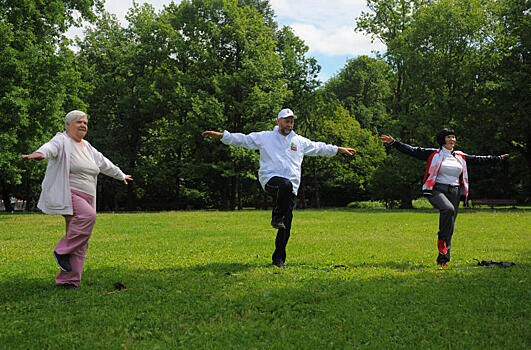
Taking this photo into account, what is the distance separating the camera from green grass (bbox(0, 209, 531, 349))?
412cm

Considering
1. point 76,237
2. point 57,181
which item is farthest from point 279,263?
point 57,181

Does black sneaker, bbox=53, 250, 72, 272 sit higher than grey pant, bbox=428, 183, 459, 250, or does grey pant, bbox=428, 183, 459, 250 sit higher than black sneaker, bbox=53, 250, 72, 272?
grey pant, bbox=428, 183, 459, 250

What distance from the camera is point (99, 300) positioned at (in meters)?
5.46

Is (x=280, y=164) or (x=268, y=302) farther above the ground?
(x=280, y=164)

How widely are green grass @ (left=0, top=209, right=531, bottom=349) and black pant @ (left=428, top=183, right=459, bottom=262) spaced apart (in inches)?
21.1

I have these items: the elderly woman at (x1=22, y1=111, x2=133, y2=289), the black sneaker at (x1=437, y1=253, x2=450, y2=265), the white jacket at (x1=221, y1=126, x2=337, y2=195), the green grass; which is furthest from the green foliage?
the elderly woman at (x1=22, y1=111, x2=133, y2=289)

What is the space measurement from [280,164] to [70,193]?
3.35 metres

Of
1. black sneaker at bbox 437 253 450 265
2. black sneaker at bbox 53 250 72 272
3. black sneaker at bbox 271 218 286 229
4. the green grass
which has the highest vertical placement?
black sneaker at bbox 271 218 286 229

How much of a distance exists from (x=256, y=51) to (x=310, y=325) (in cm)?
3174

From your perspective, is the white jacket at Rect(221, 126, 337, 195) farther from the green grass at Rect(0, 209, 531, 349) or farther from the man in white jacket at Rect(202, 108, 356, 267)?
the green grass at Rect(0, 209, 531, 349)

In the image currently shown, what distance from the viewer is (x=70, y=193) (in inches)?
241

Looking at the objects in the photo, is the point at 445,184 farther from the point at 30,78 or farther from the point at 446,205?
the point at 30,78

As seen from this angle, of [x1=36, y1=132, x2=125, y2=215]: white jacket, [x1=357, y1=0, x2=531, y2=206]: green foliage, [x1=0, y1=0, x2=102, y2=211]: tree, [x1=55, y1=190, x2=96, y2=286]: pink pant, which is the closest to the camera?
[x1=36, y1=132, x2=125, y2=215]: white jacket

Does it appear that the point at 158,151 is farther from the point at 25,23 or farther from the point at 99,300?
the point at 99,300
